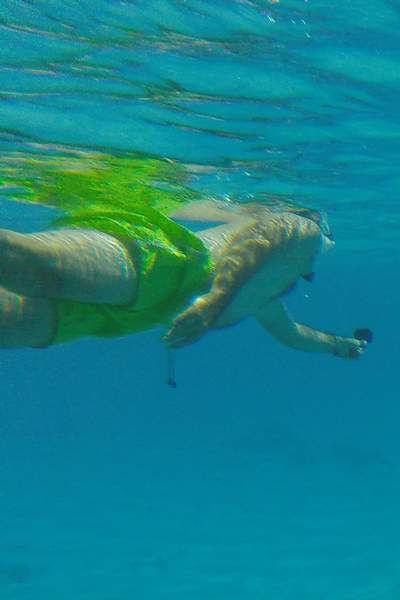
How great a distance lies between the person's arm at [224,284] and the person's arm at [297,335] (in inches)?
71.9

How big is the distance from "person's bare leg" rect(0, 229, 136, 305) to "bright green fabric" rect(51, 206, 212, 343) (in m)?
0.17

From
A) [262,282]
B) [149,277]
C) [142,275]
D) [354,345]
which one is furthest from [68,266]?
[354,345]

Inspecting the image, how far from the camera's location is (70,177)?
53.1 feet

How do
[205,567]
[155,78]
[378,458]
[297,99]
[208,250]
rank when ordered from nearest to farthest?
[208,250] < [155,78] < [297,99] < [205,567] < [378,458]

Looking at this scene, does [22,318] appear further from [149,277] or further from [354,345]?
[354,345]

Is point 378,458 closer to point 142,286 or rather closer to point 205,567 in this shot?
point 205,567

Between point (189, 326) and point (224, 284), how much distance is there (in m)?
0.80

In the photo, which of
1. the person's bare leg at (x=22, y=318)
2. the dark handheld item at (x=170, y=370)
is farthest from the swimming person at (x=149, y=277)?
the dark handheld item at (x=170, y=370)

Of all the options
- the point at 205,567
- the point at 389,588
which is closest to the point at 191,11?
the point at 389,588

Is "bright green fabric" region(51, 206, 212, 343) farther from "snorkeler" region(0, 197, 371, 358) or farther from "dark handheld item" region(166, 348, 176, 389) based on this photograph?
"dark handheld item" region(166, 348, 176, 389)

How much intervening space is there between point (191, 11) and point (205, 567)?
15808mm

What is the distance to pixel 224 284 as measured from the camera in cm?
674

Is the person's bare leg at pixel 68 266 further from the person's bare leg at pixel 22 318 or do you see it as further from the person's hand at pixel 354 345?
the person's hand at pixel 354 345

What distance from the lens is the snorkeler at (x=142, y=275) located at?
5.80 m
